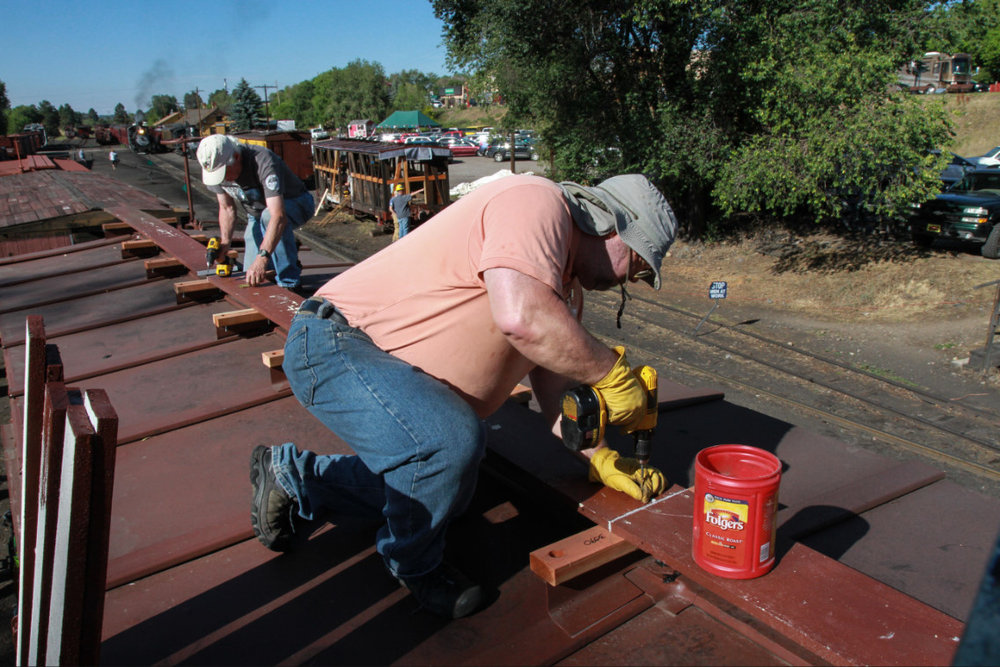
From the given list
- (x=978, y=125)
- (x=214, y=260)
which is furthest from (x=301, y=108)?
(x=214, y=260)

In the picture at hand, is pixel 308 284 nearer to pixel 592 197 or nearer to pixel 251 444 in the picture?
Answer: pixel 251 444

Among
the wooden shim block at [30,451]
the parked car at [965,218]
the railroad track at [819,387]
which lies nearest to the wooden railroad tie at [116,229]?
the railroad track at [819,387]

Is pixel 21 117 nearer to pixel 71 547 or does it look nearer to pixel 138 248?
pixel 138 248

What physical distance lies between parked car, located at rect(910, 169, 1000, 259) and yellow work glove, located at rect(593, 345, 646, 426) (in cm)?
1431

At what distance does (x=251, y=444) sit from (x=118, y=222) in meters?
8.28

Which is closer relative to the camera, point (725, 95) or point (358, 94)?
point (725, 95)

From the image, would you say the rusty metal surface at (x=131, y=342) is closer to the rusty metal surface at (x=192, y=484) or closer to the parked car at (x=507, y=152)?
the rusty metal surface at (x=192, y=484)

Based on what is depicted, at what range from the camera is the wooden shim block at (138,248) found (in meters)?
7.69

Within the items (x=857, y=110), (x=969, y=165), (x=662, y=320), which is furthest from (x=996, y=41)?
(x=662, y=320)

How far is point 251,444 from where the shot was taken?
3.24 meters

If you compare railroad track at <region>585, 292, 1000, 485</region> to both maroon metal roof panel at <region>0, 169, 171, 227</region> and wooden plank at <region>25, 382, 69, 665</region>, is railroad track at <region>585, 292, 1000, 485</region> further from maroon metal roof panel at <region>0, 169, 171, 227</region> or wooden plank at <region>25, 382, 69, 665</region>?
maroon metal roof panel at <region>0, 169, 171, 227</region>

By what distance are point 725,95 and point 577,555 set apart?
45.3 feet

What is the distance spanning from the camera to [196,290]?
5668 mm

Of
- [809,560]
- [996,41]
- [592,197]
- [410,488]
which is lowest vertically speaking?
[809,560]
